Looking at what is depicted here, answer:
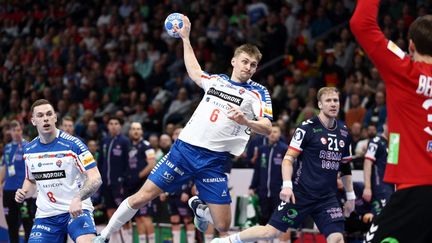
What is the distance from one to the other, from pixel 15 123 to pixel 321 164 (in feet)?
23.8

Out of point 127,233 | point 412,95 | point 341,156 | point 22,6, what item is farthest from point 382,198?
point 22,6

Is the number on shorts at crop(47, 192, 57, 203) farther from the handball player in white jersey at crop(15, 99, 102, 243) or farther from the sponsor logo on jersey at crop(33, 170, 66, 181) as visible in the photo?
the sponsor logo on jersey at crop(33, 170, 66, 181)

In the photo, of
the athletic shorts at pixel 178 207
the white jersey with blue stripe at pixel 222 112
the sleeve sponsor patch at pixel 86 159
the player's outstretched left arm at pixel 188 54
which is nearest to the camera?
the sleeve sponsor patch at pixel 86 159

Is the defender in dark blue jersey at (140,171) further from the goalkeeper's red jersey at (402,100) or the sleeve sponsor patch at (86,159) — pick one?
the goalkeeper's red jersey at (402,100)

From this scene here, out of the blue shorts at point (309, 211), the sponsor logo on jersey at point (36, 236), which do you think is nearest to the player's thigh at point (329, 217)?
the blue shorts at point (309, 211)

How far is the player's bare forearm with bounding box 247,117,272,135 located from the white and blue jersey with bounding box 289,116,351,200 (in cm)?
119

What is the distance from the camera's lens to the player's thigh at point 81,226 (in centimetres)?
982

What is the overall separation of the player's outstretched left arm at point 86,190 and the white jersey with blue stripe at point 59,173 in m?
0.17

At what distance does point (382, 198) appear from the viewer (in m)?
14.1

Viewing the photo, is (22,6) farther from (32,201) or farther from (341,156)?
(341,156)

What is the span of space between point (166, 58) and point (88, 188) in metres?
13.9

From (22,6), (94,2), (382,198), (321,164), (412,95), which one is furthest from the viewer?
(22,6)

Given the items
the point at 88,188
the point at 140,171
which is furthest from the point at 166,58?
the point at 88,188


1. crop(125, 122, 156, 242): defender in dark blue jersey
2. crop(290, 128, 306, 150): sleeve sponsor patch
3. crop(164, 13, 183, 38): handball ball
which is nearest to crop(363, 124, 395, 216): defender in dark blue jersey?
crop(290, 128, 306, 150): sleeve sponsor patch
